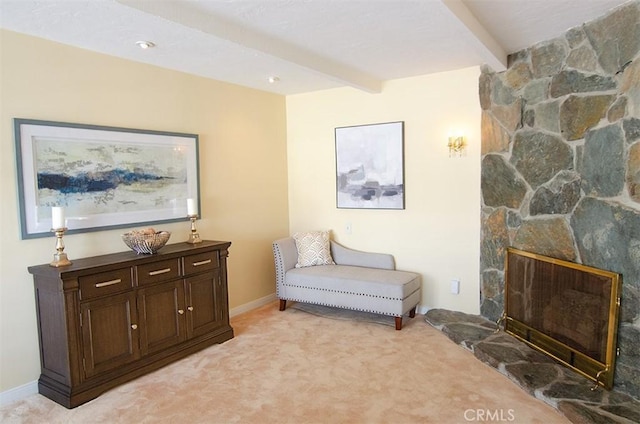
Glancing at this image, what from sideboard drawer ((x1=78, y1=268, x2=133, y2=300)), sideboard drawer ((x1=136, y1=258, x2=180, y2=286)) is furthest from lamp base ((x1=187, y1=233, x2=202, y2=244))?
sideboard drawer ((x1=78, y1=268, x2=133, y2=300))

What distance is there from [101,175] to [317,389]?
2317 millimetres

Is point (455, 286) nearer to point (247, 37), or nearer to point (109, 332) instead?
point (247, 37)

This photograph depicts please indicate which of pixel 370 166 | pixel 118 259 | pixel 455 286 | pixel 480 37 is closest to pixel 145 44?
pixel 118 259

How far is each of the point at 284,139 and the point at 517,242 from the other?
292 cm

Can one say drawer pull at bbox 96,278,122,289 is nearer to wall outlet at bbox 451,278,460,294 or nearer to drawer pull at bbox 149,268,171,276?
drawer pull at bbox 149,268,171,276

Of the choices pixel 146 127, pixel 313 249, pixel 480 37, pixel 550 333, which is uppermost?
pixel 480 37

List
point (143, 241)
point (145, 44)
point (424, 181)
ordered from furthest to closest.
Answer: point (424, 181)
point (143, 241)
point (145, 44)

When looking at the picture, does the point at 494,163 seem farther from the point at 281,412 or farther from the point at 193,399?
the point at 193,399

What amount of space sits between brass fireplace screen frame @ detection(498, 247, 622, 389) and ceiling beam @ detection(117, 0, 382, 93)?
2.19 meters

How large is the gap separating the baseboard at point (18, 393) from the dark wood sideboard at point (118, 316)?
5cm

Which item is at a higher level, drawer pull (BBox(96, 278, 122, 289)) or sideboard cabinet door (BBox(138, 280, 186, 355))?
drawer pull (BBox(96, 278, 122, 289))

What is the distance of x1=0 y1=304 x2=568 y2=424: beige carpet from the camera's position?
2521 mm

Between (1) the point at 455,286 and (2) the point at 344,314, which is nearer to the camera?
(1) the point at 455,286

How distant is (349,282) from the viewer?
407 centimetres
